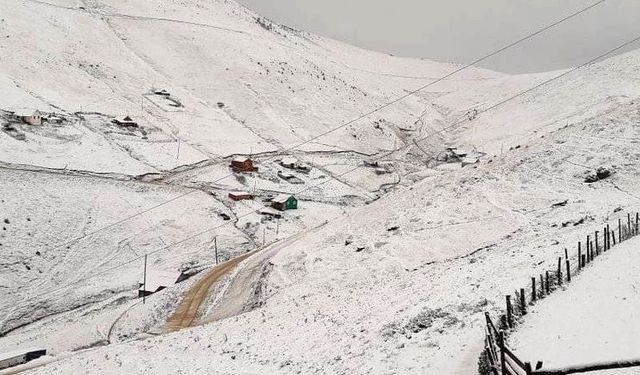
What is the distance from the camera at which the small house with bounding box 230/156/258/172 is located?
86.5 m

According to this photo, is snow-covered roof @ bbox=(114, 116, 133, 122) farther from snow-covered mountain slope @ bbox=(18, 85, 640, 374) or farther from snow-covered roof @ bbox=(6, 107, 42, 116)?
snow-covered mountain slope @ bbox=(18, 85, 640, 374)

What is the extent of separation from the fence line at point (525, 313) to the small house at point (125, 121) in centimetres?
8158

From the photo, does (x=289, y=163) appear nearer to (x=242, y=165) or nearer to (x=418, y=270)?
(x=242, y=165)

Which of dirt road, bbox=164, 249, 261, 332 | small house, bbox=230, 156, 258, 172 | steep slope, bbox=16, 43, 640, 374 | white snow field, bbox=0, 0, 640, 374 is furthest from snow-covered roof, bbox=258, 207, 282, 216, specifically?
steep slope, bbox=16, 43, 640, 374

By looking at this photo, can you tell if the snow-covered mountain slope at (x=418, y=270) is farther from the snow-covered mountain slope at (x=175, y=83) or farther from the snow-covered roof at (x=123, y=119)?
the snow-covered roof at (x=123, y=119)

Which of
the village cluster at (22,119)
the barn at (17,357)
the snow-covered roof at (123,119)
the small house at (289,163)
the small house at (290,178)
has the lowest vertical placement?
the barn at (17,357)

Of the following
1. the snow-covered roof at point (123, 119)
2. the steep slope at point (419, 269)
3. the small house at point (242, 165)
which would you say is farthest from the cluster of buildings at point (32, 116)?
the steep slope at point (419, 269)

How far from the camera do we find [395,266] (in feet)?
126

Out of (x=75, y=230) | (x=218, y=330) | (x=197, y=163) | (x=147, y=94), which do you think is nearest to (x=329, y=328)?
(x=218, y=330)

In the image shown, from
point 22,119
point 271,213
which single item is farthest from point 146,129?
point 271,213

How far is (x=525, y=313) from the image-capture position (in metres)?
16.3

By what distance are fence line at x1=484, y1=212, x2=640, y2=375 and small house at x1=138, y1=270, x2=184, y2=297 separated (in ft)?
132

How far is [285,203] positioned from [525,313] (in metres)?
60.7

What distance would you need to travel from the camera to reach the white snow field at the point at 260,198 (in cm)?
2322
